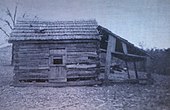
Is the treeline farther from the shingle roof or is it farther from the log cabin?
the shingle roof

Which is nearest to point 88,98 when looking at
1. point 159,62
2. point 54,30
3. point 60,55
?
point 60,55

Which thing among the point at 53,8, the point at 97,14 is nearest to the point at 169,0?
the point at 97,14

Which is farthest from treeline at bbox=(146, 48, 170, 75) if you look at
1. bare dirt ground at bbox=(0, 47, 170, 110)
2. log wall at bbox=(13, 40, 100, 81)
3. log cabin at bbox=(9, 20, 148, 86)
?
log wall at bbox=(13, 40, 100, 81)

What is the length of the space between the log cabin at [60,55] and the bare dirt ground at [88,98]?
1.76 feet

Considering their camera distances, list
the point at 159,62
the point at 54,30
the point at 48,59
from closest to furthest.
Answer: the point at 48,59
the point at 54,30
the point at 159,62

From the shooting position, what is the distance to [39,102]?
19.7ft

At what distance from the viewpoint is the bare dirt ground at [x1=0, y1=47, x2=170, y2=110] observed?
18.5 ft

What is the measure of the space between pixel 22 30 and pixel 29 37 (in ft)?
1.56

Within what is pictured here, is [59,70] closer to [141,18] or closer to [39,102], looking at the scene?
[39,102]

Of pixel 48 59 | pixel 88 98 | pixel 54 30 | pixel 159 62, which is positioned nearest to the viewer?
pixel 88 98

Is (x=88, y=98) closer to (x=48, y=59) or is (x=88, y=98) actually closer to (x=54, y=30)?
(x=48, y=59)

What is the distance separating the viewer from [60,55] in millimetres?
8312

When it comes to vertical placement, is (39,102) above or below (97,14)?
below

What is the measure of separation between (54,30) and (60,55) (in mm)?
880
